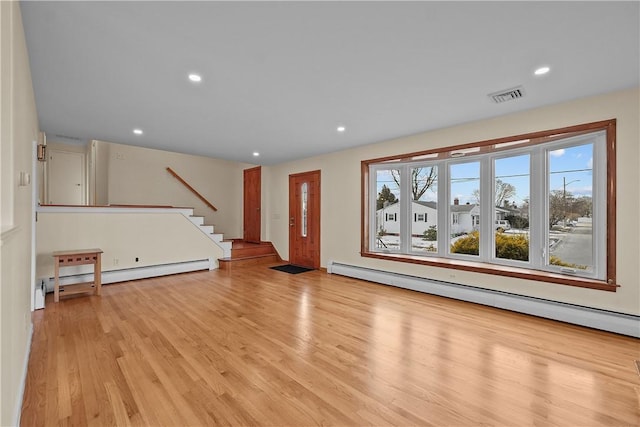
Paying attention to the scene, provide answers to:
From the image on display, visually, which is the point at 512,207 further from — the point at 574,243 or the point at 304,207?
the point at 304,207

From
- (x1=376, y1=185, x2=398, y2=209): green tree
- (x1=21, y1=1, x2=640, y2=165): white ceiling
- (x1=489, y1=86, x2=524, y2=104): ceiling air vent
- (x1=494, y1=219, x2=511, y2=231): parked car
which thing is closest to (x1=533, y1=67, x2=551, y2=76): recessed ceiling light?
(x1=21, y1=1, x2=640, y2=165): white ceiling

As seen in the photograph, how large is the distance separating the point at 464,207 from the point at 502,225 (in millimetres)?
581

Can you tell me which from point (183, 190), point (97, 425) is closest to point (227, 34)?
point (97, 425)

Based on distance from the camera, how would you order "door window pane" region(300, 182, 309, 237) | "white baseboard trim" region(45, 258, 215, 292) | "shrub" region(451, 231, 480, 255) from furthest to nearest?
"door window pane" region(300, 182, 309, 237), "white baseboard trim" region(45, 258, 215, 292), "shrub" region(451, 231, 480, 255)

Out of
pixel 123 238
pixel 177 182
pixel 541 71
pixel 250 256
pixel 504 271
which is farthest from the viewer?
pixel 177 182

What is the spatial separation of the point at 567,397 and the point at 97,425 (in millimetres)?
2959

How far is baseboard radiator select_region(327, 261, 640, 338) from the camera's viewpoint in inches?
113

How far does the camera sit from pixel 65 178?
22.4 feet

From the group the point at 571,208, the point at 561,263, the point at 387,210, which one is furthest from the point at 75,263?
the point at 571,208

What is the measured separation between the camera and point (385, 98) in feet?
10.2

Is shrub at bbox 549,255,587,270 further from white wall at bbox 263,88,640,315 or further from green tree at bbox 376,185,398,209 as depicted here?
green tree at bbox 376,185,398,209

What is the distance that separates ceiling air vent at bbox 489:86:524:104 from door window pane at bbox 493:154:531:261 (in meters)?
1.15

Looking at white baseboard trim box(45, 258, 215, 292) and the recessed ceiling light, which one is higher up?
the recessed ceiling light

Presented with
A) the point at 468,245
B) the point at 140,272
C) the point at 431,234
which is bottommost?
the point at 140,272
